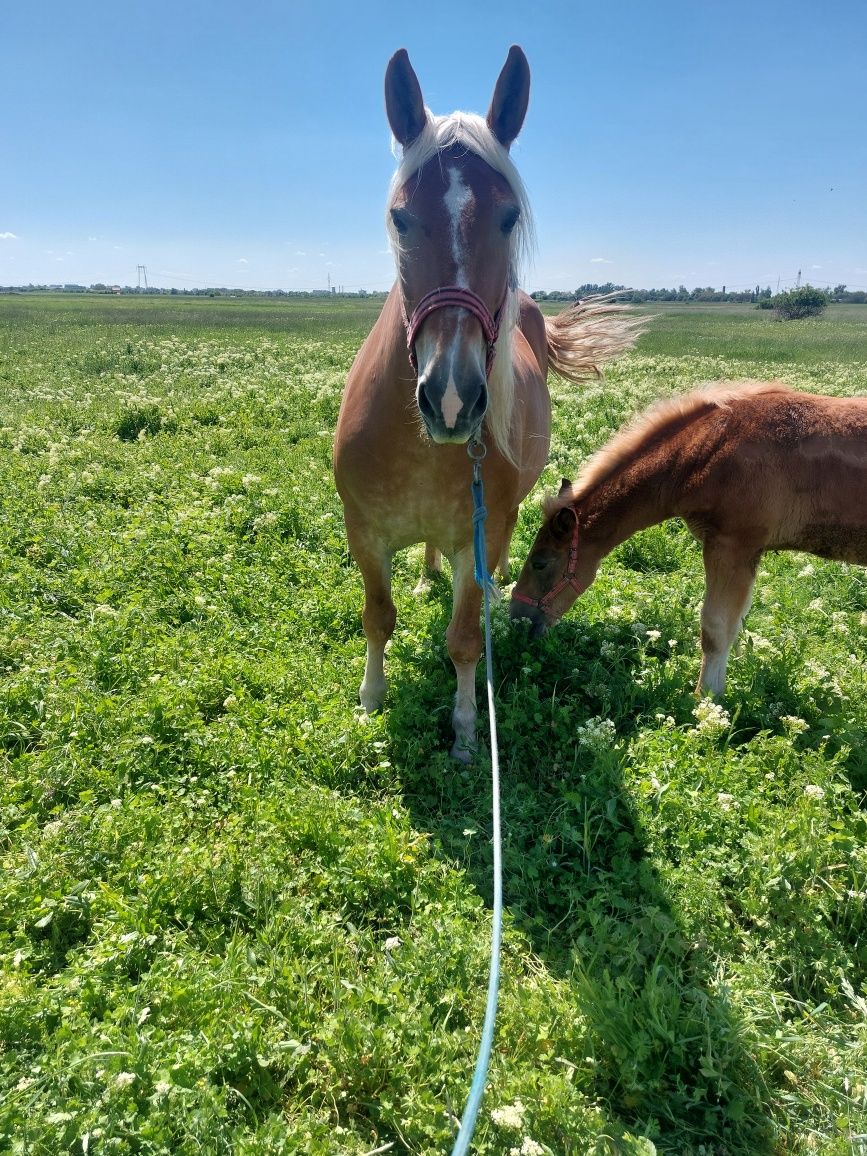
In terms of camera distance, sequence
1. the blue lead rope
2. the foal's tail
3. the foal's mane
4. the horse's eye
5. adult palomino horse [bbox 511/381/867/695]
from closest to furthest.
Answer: the blue lead rope → the horse's eye → adult palomino horse [bbox 511/381/867/695] → the foal's mane → the foal's tail

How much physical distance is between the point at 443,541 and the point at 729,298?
140650 mm

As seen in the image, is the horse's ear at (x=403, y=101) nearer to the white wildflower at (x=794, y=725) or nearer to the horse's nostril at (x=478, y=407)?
the horse's nostril at (x=478, y=407)

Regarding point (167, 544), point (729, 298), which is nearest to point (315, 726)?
point (167, 544)

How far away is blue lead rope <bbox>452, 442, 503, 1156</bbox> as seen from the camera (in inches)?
59.4

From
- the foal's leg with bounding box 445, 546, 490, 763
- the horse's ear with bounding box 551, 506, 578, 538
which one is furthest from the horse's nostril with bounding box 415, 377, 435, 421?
the horse's ear with bounding box 551, 506, 578, 538

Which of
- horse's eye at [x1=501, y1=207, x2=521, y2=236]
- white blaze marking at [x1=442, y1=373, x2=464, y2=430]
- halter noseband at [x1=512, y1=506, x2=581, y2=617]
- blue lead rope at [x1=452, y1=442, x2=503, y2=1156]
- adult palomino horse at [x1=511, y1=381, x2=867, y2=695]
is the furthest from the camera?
halter noseband at [x1=512, y1=506, x2=581, y2=617]

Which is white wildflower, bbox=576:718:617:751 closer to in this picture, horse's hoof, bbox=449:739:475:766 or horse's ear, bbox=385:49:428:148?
horse's hoof, bbox=449:739:475:766

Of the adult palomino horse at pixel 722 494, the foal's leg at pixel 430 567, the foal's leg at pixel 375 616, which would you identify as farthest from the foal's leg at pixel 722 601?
the foal's leg at pixel 430 567

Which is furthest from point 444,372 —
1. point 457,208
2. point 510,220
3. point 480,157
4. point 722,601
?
point 722,601

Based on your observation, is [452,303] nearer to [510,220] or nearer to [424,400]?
[424,400]

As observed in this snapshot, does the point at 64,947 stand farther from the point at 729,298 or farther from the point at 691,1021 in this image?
the point at 729,298

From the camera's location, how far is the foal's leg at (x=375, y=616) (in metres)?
3.89

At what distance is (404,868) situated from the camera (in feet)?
9.31

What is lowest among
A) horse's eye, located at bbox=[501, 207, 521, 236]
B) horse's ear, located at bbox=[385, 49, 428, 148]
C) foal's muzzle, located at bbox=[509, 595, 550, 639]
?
foal's muzzle, located at bbox=[509, 595, 550, 639]
